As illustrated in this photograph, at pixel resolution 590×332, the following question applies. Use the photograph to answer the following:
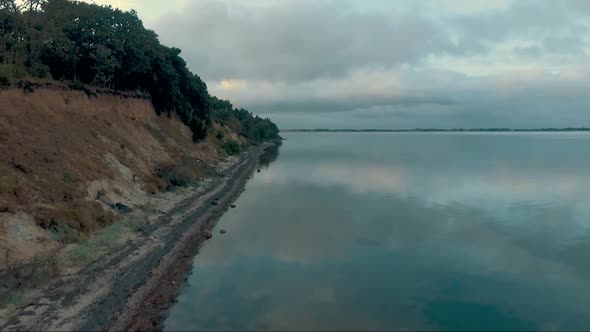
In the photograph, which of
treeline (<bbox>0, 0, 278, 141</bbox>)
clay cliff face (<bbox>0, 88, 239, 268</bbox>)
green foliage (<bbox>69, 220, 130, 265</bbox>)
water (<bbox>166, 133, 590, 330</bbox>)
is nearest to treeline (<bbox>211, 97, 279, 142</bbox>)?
treeline (<bbox>0, 0, 278, 141</bbox>)

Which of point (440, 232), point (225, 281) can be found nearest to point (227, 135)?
point (440, 232)

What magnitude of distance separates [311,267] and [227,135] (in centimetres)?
6283

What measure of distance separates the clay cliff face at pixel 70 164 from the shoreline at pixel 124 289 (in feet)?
6.87

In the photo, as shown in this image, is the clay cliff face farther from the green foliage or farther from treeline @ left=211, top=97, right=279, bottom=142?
Result: treeline @ left=211, top=97, right=279, bottom=142

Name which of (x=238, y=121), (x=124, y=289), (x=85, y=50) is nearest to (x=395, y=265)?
(x=124, y=289)

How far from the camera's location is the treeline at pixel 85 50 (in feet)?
108

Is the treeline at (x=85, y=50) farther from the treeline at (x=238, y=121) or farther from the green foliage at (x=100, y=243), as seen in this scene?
the treeline at (x=238, y=121)

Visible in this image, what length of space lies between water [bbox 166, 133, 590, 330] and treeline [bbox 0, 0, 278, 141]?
53.3 feet

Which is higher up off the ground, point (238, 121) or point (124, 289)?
point (238, 121)

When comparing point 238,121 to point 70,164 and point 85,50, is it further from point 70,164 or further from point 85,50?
point 70,164

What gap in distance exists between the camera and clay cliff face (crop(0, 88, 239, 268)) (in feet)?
59.0

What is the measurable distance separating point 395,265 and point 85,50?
3090cm

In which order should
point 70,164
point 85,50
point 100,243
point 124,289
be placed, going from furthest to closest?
point 85,50, point 70,164, point 100,243, point 124,289

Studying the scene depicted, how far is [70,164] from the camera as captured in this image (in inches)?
950
